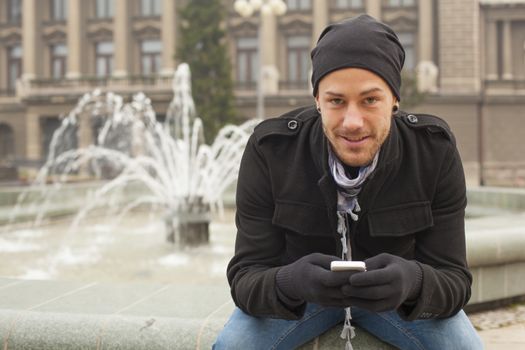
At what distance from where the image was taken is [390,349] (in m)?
2.45

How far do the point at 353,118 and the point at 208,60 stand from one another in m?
29.1

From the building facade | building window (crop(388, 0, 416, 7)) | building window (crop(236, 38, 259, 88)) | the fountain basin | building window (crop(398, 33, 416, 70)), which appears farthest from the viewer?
building window (crop(236, 38, 259, 88))

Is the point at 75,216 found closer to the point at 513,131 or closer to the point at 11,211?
the point at 11,211

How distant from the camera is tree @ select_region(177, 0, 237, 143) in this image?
30.3m

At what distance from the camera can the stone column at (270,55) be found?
34.0 metres

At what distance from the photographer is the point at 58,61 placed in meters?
39.3

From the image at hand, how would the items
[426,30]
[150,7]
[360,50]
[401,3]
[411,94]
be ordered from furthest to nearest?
[150,7] → [401,3] → [426,30] → [411,94] → [360,50]

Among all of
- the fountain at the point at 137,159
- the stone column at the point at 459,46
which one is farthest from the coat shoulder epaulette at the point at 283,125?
the stone column at the point at 459,46

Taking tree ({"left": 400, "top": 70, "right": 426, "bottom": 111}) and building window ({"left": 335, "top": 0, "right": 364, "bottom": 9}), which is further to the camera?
building window ({"left": 335, "top": 0, "right": 364, "bottom": 9})

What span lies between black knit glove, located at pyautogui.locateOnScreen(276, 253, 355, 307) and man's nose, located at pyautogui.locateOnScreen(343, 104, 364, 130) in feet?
1.43

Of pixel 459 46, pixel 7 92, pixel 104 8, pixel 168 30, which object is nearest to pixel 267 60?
pixel 168 30

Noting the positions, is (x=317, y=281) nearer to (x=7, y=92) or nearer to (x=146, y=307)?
(x=146, y=307)

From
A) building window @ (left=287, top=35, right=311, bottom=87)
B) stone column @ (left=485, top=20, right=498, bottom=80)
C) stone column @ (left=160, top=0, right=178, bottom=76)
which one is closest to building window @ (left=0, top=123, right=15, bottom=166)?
stone column @ (left=160, top=0, right=178, bottom=76)

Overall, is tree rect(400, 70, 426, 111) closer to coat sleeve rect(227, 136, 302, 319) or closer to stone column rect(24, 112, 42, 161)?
stone column rect(24, 112, 42, 161)
